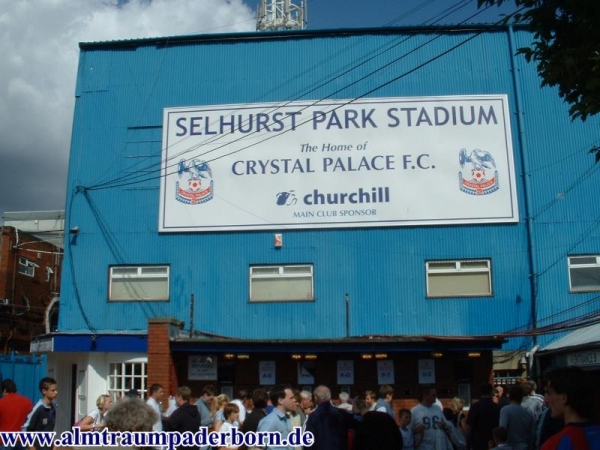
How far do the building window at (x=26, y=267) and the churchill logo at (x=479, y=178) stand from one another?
2269 centimetres

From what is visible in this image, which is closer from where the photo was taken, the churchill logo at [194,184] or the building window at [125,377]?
the building window at [125,377]

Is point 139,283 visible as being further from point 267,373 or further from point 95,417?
point 95,417

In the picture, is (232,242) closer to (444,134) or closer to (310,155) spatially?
(310,155)

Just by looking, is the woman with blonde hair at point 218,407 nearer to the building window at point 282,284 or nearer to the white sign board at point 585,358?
the white sign board at point 585,358

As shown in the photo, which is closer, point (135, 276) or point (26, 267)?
point (135, 276)

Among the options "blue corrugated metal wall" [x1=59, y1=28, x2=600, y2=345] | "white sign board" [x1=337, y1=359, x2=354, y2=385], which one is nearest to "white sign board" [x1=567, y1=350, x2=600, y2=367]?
"blue corrugated metal wall" [x1=59, y1=28, x2=600, y2=345]

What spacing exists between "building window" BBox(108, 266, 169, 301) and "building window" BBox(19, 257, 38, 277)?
48.0ft

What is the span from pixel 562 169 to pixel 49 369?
1687 cm

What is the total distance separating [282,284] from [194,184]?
4207 mm

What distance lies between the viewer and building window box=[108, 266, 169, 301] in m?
22.1

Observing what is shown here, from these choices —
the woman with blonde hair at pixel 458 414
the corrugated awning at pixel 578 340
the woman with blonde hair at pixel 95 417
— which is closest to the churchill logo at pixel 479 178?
the corrugated awning at pixel 578 340

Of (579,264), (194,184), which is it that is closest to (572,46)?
(579,264)

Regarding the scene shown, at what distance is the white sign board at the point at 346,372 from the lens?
1831cm

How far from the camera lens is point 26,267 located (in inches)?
1404
